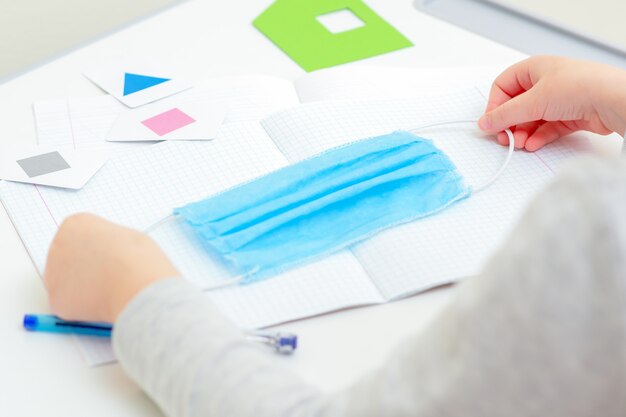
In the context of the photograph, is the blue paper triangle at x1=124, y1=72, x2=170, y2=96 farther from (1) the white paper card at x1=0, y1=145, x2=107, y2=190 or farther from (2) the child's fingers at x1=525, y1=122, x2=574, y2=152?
(2) the child's fingers at x1=525, y1=122, x2=574, y2=152

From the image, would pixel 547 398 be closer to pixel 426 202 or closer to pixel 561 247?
pixel 561 247

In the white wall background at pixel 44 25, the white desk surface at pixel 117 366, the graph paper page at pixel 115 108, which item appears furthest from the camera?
the white wall background at pixel 44 25

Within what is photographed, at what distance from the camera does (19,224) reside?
76 centimetres

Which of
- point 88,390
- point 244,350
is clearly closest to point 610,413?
point 244,350

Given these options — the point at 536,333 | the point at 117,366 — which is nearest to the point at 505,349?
the point at 536,333

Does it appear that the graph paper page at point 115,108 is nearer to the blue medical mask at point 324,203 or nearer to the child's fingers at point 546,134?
the blue medical mask at point 324,203

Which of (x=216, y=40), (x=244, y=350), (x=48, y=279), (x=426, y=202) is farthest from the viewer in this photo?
(x=216, y=40)

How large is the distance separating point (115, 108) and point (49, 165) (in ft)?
0.38

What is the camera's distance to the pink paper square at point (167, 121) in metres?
0.88

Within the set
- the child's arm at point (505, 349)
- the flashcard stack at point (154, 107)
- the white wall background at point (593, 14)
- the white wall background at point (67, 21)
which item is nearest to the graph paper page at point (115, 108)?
the flashcard stack at point (154, 107)

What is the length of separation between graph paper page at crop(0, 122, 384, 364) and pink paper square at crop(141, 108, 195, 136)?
3 cm

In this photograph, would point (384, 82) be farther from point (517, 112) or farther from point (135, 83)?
point (135, 83)

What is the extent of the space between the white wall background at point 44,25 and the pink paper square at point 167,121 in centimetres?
68

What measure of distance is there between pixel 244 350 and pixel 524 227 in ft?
0.76
